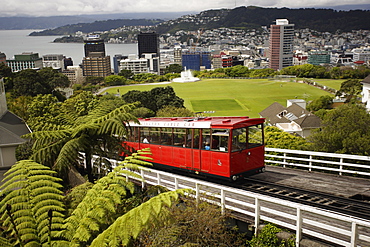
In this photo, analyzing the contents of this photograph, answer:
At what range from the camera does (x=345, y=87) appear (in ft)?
246

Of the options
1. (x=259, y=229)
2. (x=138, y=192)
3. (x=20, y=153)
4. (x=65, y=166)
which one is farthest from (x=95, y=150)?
(x=20, y=153)

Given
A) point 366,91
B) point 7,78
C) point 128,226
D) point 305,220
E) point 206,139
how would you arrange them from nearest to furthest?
1. point 128,226
2. point 305,220
3. point 206,139
4. point 7,78
5. point 366,91

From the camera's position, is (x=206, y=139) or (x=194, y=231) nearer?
(x=194, y=231)

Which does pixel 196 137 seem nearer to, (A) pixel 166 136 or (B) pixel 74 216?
(A) pixel 166 136

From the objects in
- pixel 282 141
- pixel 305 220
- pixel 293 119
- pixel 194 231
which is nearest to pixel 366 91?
pixel 293 119

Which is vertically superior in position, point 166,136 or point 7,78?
point 166,136

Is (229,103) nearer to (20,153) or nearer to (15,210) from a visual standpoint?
(20,153)

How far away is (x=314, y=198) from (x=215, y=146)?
329 centimetres

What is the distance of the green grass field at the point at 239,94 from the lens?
242ft

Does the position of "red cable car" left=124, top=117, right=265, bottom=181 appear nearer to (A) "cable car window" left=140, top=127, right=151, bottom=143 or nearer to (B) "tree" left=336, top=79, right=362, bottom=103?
(A) "cable car window" left=140, top=127, right=151, bottom=143

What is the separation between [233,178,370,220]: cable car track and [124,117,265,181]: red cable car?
610mm

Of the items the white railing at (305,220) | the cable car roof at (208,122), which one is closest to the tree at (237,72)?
the cable car roof at (208,122)

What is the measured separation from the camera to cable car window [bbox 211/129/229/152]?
11.3 m

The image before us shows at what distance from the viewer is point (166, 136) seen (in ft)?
44.3
